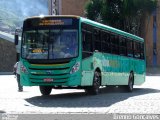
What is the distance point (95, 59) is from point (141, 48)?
335 inches

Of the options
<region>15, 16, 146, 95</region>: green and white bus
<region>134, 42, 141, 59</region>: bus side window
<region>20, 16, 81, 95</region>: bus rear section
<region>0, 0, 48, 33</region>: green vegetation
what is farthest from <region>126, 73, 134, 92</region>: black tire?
<region>0, 0, 48, 33</region>: green vegetation

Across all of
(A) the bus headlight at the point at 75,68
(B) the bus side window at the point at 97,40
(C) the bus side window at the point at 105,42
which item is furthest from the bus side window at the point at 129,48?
(A) the bus headlight at the point at 75,68

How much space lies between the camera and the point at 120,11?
193ft

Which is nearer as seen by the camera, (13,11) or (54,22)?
(54,22)

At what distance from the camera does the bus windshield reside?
1789cm

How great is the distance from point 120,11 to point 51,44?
136 ft

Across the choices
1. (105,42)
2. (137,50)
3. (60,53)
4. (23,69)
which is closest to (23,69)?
(23,69)

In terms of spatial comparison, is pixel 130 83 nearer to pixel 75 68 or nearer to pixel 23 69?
pixel 75 68

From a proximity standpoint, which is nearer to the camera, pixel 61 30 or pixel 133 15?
pixel 61 30

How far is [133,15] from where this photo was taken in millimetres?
58750

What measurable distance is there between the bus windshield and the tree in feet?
131

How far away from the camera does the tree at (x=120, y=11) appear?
191 ft

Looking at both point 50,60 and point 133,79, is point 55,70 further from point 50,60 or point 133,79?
point 133,79

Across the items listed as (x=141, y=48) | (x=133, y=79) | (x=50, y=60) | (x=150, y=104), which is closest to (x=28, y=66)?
(x=50, y=60)
